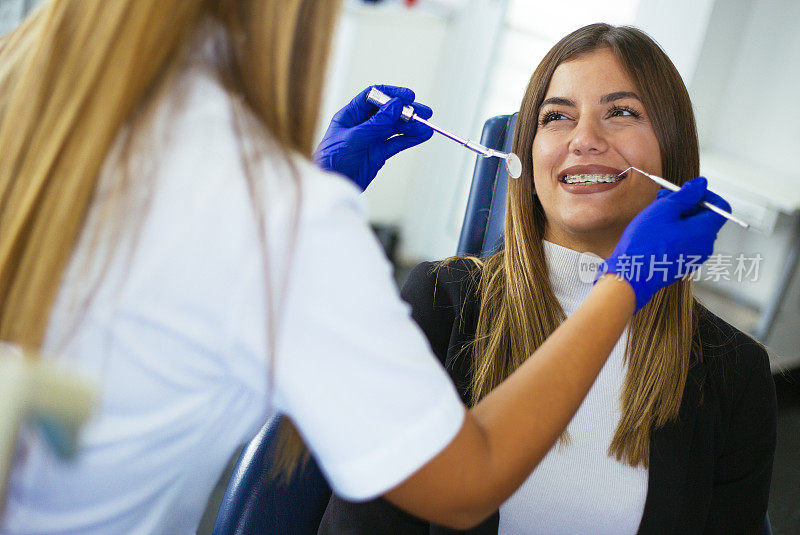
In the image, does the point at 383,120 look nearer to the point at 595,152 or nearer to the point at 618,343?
the point at 595,152

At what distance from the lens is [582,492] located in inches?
45.7

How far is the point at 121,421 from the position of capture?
621 mm

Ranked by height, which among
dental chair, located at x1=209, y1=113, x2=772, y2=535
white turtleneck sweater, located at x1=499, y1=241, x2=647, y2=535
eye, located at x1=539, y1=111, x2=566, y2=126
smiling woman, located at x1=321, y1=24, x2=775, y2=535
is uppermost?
eye, located at x1=539, y1=111, x2=566, y2=126

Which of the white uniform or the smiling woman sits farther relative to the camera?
the smiling woman

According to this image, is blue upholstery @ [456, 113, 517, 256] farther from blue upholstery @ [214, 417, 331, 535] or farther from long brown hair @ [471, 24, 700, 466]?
blue upholstery @ [214, 417, 331, 535]

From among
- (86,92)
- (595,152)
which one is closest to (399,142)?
(595,152)

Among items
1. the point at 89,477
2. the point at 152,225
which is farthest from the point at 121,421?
the point at 152,225

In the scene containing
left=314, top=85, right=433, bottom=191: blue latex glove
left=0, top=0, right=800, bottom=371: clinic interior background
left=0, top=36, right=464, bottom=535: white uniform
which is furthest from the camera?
left=0, top=0, right=800, bottom=371: clinic interior background

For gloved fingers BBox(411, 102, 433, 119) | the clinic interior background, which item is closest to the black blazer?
gloved fingers BBox(411, 102, 433, 119)

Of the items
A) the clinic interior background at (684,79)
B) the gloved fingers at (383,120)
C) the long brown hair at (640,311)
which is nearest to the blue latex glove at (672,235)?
the long brown hair at (640,311)

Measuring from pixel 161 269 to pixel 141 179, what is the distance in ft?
0.23

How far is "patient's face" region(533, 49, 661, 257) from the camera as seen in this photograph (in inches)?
50.5

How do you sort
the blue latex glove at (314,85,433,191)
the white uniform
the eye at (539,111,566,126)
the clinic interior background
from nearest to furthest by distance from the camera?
the white uniform
the blue latex glove at (314,85,433,191)
the eye at (539,111,566,126)
the clinic interior background

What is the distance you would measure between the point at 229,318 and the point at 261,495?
0.57 metres
